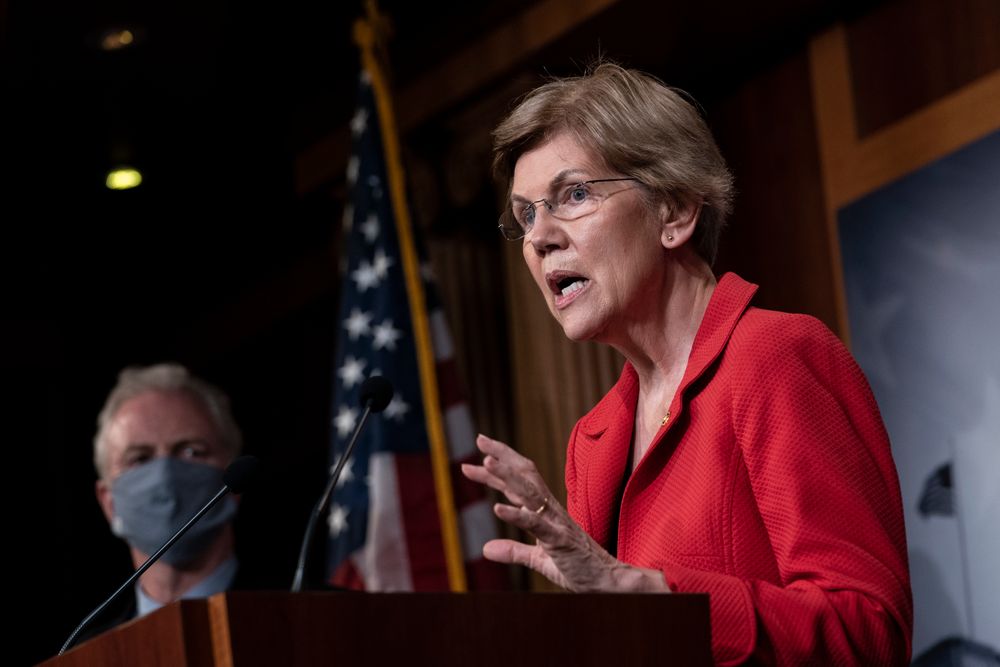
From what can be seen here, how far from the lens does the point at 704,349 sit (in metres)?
2.14

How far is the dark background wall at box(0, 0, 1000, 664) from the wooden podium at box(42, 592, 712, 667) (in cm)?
210

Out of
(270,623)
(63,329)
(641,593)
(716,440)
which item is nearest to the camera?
(270,623)

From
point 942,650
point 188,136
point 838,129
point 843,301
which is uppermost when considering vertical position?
point 188,136

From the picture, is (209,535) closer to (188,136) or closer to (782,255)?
(782,255)

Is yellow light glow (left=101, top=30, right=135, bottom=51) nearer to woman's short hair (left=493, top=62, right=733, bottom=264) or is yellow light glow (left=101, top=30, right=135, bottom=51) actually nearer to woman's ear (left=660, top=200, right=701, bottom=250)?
woman's short hair (left=493, top=62, right=733, bottom=264)

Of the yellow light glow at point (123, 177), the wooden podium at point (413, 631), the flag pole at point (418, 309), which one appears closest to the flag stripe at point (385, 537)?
the flag pole at point (418, 309)

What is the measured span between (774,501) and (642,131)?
0.61 meters

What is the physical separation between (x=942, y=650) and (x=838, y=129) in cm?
162

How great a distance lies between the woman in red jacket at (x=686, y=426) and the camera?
180 centimetres

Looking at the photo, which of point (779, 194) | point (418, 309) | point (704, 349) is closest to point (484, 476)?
point (704, 349)

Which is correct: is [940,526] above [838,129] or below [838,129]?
below

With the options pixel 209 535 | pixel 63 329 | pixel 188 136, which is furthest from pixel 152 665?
pixel 63 329

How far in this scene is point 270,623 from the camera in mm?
1541

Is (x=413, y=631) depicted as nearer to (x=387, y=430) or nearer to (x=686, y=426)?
(x=686, y=426)
